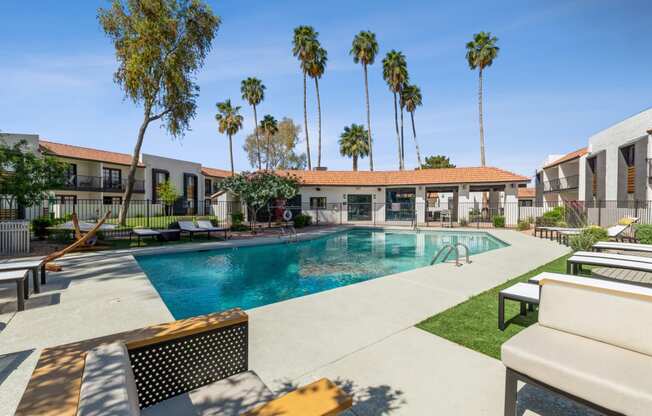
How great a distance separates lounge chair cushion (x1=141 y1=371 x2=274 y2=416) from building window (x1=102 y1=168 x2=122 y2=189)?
33.3m

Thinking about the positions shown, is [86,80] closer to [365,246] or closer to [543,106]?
[365,246]

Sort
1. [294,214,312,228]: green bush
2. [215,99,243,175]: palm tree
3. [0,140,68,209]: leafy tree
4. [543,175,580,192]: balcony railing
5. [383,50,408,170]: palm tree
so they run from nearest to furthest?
1. [0,140,68,209]: leafy tree
2. [294,214,312,228]: green bush
3. [543,175,580,192]: balcony railing
4. [215,99,243,175]: palm tree
5. [383,50,408,170]: palm tree

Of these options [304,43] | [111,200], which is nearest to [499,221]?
[304,43]

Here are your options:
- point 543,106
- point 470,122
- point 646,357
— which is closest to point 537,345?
point 646,357

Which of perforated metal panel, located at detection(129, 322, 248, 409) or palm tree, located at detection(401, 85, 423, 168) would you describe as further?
palm tree, located at detection(401, 85, 423, 168)

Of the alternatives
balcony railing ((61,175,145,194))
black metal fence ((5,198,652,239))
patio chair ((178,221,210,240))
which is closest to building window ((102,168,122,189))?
balcony railing ((61,175,145,194))

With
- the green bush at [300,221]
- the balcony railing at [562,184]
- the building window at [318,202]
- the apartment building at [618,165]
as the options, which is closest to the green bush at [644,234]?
the apartment building at [618,165]

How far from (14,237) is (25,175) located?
247cm

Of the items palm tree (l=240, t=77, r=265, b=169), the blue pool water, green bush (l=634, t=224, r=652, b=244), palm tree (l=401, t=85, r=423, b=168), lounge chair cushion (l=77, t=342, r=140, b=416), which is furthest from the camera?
Answer: palm tree (l=401, t=85, r=423, b=168)

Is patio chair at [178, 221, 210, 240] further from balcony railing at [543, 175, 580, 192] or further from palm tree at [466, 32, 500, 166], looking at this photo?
balcony railing at [543, 175, 580, 192]

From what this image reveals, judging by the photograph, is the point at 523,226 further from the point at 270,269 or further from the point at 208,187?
the point at 208,187

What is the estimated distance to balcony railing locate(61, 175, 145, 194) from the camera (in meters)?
26.0

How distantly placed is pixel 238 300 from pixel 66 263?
5.80 metres

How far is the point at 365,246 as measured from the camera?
15.5 meters
